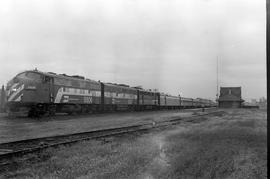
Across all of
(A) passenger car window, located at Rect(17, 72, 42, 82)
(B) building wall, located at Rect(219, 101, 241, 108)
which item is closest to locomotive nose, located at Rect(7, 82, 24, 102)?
(A) passenger car window, located at Rect(17, 72, 42, 82)

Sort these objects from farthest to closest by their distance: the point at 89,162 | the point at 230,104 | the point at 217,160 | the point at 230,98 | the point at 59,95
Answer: the point at 230,104
the point at 230,98
the point at 59,95
the point at 217,160
the point at 89,162

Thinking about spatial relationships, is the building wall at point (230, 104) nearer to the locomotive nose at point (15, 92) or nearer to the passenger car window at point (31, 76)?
the passenger car window at point (31, 76)

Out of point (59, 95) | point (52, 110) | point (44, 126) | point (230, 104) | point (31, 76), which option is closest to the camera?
point (44, 126)

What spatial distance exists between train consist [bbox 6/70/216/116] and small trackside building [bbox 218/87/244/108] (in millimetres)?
50253

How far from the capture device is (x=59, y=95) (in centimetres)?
2106

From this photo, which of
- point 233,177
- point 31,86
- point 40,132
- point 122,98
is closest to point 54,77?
point 31,86

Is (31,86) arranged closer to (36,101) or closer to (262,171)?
(36,101)

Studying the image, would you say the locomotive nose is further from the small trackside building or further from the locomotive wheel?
the small trackside building

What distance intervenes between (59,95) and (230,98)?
65.0m

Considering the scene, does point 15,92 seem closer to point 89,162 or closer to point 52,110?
point 52,110

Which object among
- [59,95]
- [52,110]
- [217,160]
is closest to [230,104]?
[59,95]

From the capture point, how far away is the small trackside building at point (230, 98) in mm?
74188

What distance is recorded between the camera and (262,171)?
5.96 meters

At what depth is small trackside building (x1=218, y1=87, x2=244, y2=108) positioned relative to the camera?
74.2 meters
